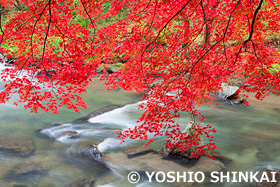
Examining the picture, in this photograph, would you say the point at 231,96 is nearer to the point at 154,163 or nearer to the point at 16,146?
the point at 154,163

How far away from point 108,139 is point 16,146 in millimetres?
1952

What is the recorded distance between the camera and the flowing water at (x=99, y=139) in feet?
13.2

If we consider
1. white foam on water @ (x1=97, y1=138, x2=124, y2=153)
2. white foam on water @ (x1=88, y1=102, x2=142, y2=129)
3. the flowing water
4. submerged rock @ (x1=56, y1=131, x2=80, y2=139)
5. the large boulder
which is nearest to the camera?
the flowing water

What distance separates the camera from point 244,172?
435 cm

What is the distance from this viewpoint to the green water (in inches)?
159

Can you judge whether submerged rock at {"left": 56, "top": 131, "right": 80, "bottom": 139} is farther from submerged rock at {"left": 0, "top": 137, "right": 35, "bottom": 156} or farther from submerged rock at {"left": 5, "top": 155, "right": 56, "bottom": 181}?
submerged rock at {"left": 5, "top": 155, "right": 56, "bottom": 181}

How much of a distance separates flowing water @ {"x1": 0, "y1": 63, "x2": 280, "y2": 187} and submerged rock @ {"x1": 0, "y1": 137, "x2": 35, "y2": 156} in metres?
0.12

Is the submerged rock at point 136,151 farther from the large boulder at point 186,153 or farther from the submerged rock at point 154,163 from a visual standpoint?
the large boulder at point 186,153

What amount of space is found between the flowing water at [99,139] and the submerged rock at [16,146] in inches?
4.7

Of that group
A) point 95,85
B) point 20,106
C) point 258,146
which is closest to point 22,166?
point 20,106

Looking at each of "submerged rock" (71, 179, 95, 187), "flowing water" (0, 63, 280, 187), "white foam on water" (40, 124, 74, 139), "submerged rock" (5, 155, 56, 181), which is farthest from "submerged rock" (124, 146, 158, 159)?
"white foam on water" (40, 124, 74, 139)

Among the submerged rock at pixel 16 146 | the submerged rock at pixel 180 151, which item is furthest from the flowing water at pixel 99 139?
the submerged rock at pixel 180 151

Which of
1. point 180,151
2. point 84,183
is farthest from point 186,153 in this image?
point 84,183

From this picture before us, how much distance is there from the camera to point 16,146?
15.8 feet
